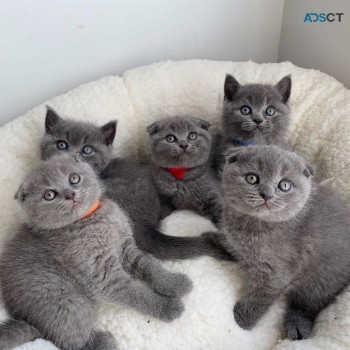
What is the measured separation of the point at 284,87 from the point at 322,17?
0.44 meters

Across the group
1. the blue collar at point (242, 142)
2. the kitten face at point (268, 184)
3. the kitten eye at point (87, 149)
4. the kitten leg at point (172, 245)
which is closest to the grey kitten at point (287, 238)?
the kitten face at point (268, 184)

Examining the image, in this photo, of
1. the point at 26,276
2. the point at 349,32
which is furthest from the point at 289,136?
the point at 26,276

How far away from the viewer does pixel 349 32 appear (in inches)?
70.5

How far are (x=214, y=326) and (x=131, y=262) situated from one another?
1.15ft

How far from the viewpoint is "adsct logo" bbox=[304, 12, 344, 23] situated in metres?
1.83

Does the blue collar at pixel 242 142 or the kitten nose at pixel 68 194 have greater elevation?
the kitten nose at pixel 68 194

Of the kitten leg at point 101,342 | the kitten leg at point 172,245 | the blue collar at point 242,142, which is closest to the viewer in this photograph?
the kitten leg at point 101,342

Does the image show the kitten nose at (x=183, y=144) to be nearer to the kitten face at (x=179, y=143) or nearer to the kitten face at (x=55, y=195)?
the kitten face at (x=179, y=143)

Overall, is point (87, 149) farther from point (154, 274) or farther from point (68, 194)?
point (154, 274)

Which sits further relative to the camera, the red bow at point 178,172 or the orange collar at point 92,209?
the red bow at point 178,172

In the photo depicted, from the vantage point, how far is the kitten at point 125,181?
4.82ft

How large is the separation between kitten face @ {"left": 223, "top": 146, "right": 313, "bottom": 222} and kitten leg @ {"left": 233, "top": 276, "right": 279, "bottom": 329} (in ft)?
0.78

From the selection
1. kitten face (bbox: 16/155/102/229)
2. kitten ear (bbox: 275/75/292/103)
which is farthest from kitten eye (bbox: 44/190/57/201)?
kitten ear (bbox: 275/75/292/103)

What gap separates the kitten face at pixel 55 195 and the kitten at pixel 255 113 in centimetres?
71
